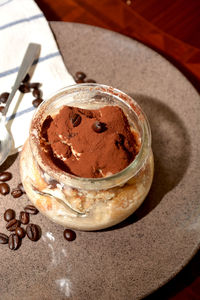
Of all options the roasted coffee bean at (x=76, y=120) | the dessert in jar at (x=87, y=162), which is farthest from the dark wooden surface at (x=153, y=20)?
the roasted coffee bean at (x=76, y=120)

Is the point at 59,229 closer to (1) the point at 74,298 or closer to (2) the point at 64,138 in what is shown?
(1) the point at 74,298

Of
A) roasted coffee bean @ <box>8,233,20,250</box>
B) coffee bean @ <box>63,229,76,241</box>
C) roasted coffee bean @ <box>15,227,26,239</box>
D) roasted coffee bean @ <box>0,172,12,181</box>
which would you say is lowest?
roasted coffee bean @ <box>8,233,20,250</box>

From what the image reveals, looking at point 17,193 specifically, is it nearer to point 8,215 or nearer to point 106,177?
point 8,215

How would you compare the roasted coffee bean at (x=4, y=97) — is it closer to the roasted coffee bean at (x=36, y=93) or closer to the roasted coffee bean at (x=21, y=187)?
the roasted coffee bean at (x=36, y=93)

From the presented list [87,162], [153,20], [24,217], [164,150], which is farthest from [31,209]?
[153,20]

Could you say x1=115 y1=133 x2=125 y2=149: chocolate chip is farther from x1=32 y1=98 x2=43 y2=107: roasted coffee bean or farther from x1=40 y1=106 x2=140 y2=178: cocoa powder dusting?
x1=32 y1=98 x2=43 y2=107: roasted coffee bean

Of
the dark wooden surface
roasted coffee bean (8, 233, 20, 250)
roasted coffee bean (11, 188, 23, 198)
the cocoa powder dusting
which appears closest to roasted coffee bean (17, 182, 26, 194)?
roasted coffee bean (11, 188, 23, 198)

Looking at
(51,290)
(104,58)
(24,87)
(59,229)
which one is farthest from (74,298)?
(104,58)
